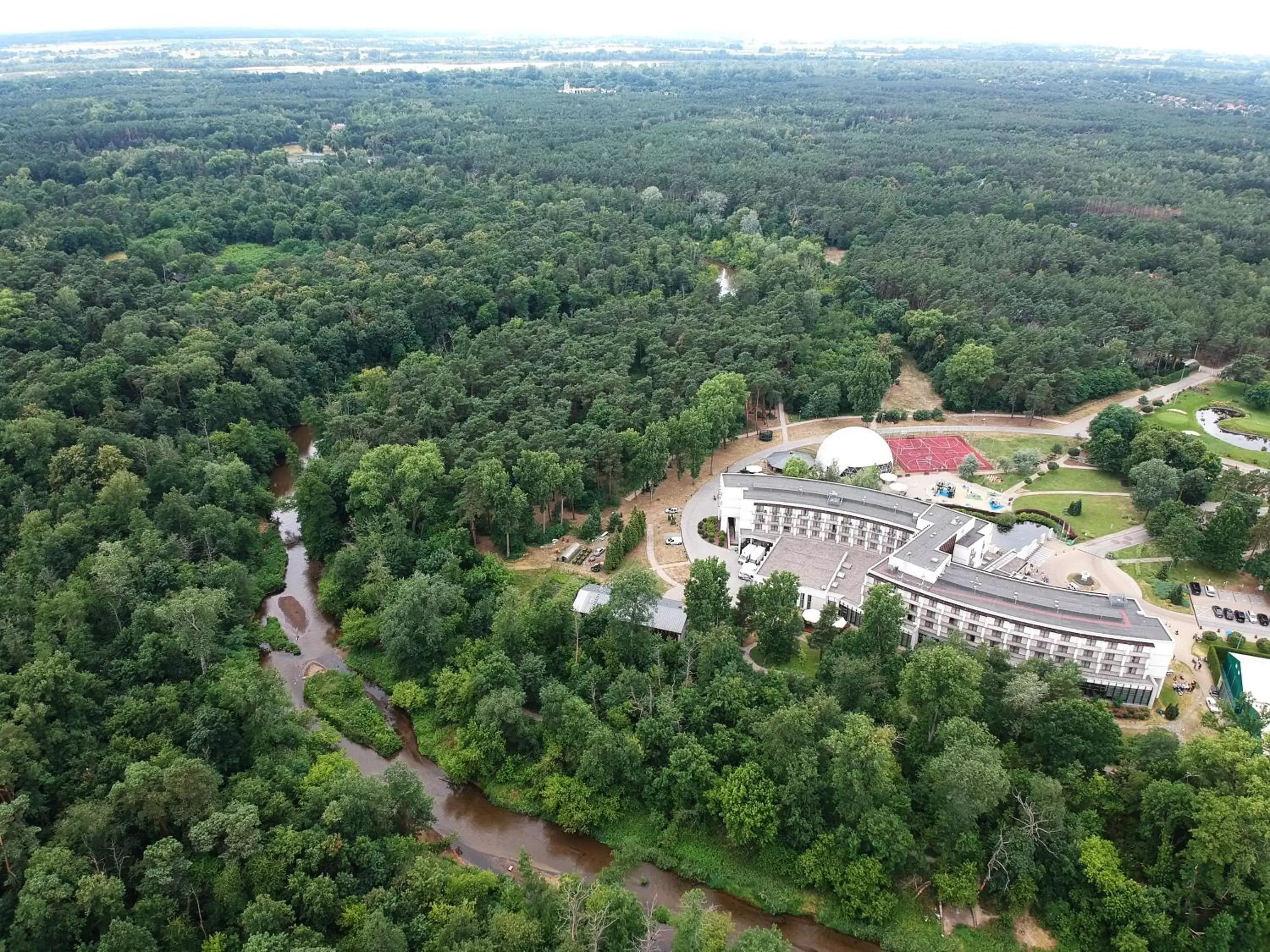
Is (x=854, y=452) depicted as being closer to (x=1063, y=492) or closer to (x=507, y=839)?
(x=1063, y=492)

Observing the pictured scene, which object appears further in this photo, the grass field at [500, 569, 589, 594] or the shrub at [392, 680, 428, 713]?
the grass field at [500, 569, 589, 594]

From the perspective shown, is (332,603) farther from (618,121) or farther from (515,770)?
(618,121)

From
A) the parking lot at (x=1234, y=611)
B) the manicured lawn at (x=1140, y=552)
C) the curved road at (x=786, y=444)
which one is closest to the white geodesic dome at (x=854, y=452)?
the curved road at (x=786, y=444)

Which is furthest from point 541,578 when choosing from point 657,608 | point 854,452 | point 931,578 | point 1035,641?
point 1035,641

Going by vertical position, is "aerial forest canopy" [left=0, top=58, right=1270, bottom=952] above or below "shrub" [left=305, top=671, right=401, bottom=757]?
above

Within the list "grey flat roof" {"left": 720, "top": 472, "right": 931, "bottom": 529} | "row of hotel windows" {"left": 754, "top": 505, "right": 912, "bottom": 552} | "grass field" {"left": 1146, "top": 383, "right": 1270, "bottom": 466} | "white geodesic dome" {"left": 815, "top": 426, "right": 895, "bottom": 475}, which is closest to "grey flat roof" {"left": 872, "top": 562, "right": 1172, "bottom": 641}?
"row of hotel windows" {"left": 754, "top": 505, "right": 912, "bottom": 552}

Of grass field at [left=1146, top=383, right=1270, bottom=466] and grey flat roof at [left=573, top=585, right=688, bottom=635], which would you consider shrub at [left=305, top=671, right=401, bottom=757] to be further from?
grass field at [left=1146, top=383, right=1270, bottom=466]

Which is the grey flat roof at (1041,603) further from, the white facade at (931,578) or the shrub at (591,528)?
the shrub at (591,528)
